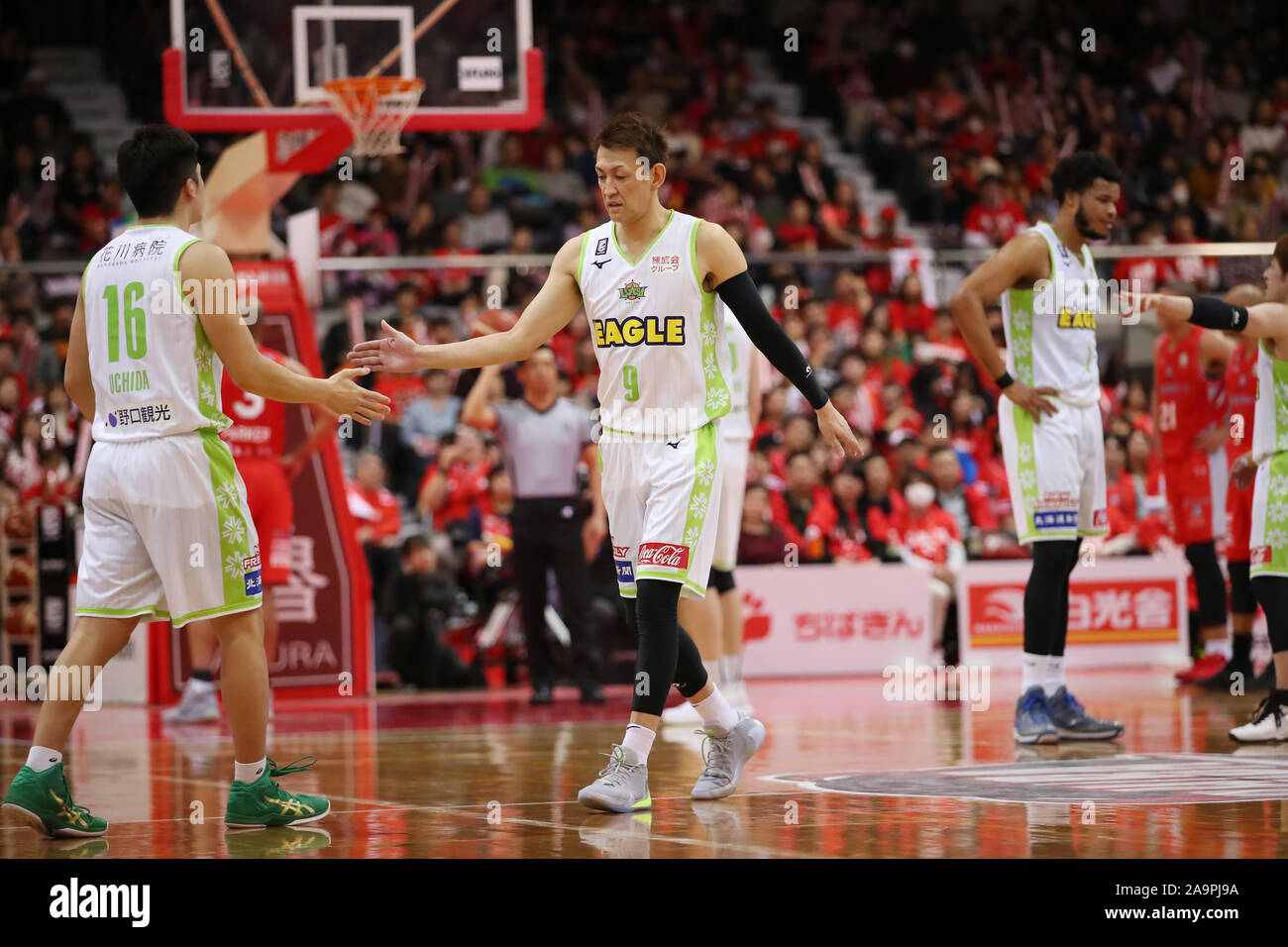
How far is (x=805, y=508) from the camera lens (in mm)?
13898

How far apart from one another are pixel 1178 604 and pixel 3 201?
40.6ft

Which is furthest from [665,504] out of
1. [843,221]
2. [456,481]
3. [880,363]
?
[843,221]

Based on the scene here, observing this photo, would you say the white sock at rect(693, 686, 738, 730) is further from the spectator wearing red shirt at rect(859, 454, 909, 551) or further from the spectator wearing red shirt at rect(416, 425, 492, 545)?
the spectator wearing red shirt at rect(859, 454, 909, 551)

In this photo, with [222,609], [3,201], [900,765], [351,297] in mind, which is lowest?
[900,765]

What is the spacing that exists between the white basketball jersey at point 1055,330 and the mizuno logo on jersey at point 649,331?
8.08ft

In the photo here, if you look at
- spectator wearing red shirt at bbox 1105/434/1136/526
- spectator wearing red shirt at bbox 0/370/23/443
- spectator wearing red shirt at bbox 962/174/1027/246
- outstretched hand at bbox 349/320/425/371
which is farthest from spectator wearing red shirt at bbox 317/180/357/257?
outstretched hand at bbox 349/320/425/371

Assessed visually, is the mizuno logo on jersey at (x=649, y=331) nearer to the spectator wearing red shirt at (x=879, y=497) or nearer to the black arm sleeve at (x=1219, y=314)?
the black arm sleeve at (x=1219, y=314)

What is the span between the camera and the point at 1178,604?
13453 millimetres

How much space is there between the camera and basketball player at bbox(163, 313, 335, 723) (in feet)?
33.0

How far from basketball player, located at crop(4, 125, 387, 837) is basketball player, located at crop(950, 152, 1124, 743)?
11.1ft

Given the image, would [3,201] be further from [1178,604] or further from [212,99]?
[1178,604]
